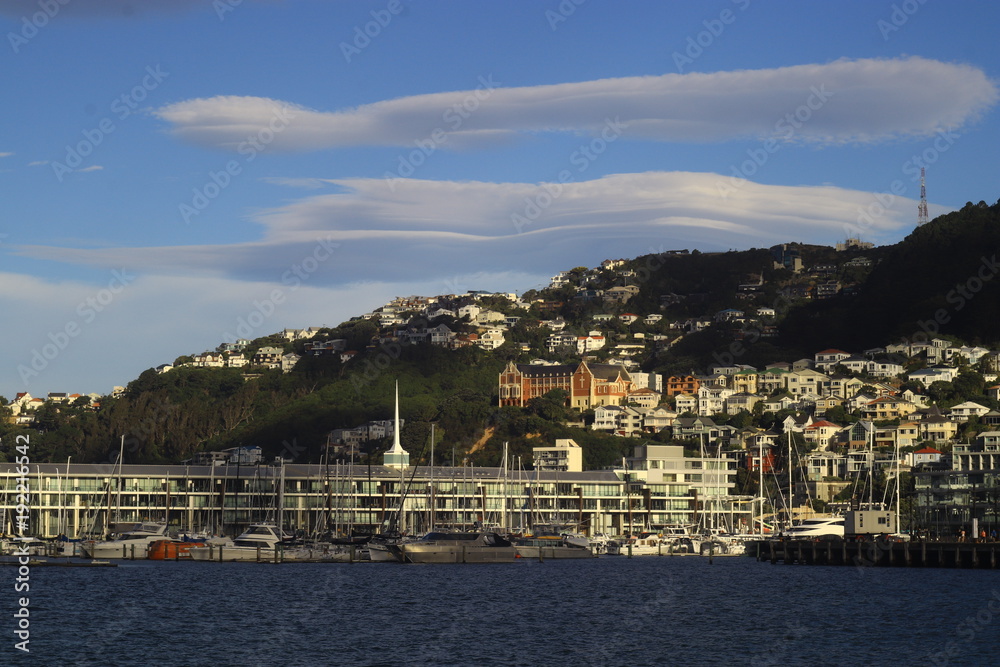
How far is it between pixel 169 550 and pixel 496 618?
45619 millimetres

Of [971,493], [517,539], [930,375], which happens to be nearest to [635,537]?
[517,539]

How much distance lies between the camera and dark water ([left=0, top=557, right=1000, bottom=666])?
45844 millimetres

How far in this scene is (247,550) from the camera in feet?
308

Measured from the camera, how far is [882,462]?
494 feet

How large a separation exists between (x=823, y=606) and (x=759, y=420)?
4988 inches

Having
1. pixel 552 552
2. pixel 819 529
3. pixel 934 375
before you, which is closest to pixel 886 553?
pixel 819 529

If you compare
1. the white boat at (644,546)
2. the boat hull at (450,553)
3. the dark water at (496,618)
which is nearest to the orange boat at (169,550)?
the dark water at (496,618)

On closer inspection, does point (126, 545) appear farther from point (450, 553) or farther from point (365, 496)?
point (365, 496)

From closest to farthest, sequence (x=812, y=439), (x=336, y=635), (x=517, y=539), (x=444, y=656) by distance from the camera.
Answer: (x=444, y=656), (x=336, y=635), (x=517, y=539), (x=812, y=439)

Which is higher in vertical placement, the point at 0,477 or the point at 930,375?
the point at 930,375

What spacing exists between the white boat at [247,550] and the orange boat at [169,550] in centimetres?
174

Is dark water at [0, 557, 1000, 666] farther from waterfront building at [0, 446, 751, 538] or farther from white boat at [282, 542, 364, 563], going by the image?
waterfront building at [0, 446, 751, 538]

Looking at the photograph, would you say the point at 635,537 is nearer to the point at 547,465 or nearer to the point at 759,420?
the point at 547,465

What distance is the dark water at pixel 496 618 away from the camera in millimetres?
45844
